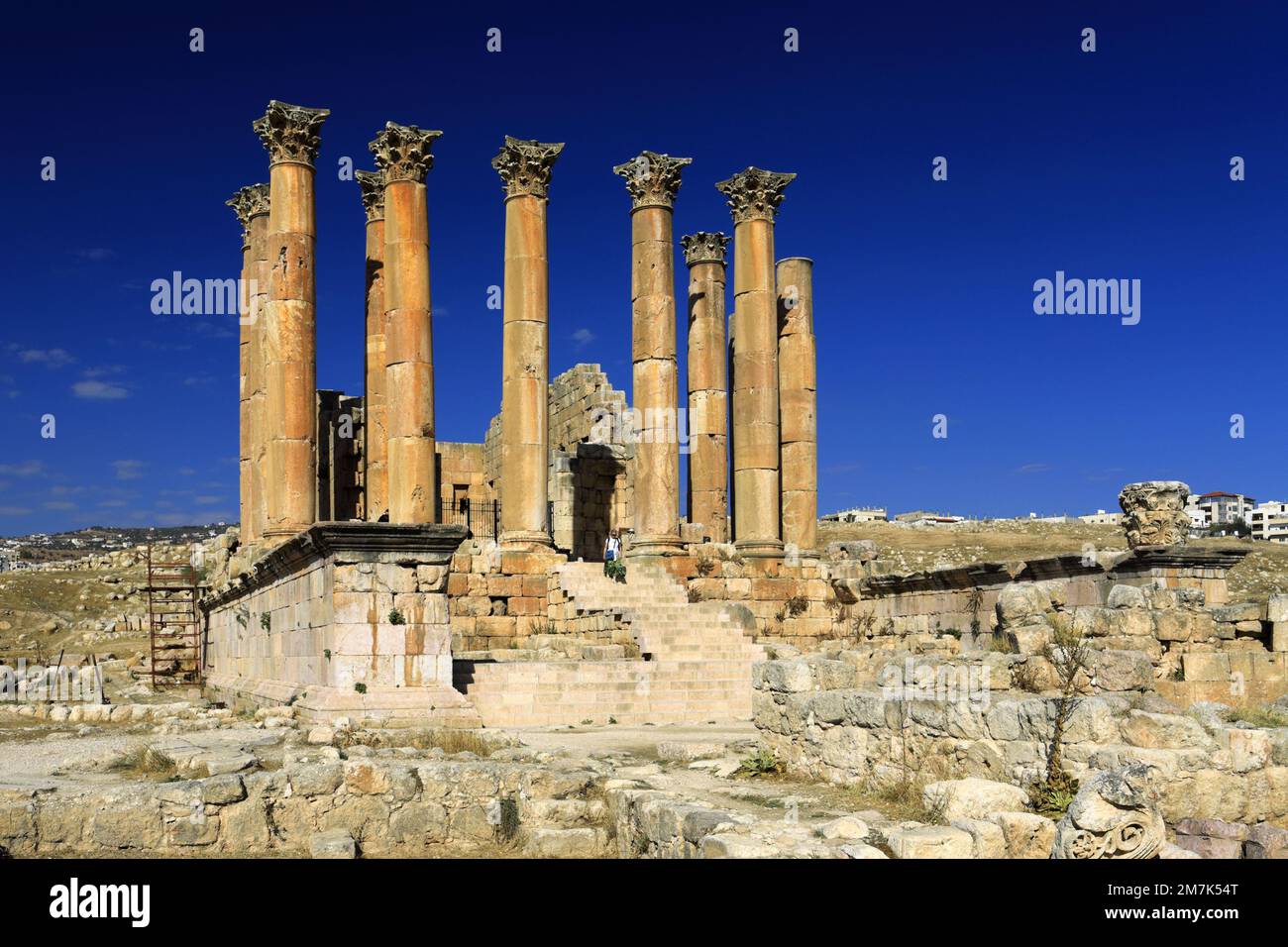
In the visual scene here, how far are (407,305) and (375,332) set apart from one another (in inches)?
168

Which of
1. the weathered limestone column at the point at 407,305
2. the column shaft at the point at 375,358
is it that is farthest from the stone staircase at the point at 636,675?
the column shaft at the point at 375,358

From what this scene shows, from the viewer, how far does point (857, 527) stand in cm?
6556

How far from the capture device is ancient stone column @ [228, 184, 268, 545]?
27.5m

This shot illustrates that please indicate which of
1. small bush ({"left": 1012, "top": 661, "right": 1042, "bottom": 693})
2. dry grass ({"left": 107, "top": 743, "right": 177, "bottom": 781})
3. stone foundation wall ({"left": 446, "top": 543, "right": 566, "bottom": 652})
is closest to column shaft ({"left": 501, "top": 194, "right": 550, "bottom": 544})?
stone foundation wall ({"left": 446, "top": 543, "right": 566, "bottom": 652})

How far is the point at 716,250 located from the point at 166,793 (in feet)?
81.0

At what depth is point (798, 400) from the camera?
2962 centimetres

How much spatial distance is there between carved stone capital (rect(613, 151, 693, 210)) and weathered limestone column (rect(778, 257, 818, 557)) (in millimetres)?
3848

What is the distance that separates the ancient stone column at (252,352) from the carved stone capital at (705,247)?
10.2 meters

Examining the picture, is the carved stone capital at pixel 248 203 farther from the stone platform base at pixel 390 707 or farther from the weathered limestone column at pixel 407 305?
the stone platform base at pixel 390 707

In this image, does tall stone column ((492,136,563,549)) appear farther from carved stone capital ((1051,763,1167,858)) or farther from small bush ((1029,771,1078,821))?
carved stone capital ((1051,763,1167,858))

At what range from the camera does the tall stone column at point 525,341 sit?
26.3 meters

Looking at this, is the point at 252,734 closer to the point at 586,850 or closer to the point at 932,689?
the point at 586,850

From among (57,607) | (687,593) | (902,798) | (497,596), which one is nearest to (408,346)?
(497,596)
